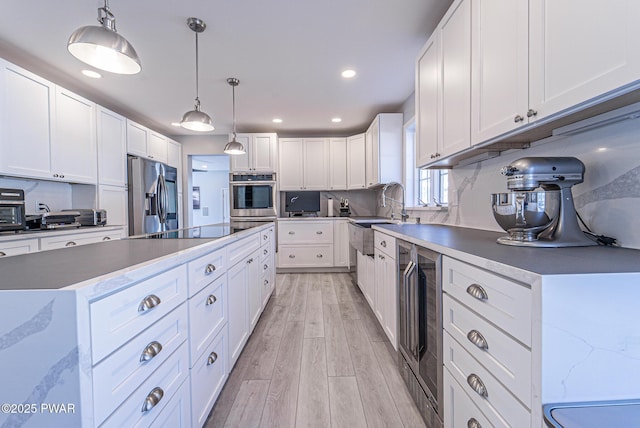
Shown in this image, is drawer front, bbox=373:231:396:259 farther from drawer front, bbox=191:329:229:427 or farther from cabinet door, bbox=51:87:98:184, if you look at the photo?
cabinet door, bbox=51:87:98:184

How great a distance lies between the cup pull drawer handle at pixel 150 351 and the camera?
840 mm

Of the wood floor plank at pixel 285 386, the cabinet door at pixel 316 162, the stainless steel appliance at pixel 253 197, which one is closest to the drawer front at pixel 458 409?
the wood floor plank at pixel 285 386

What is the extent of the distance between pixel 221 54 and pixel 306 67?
80cm

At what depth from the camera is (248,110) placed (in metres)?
3.93

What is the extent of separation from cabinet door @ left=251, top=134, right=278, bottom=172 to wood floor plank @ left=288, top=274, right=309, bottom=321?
1.95 m

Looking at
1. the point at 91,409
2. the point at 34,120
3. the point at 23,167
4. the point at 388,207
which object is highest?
the point at 34,120

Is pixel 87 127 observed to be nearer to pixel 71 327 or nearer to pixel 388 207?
pixel 71 327

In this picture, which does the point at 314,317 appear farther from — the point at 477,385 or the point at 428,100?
the point at 428,100

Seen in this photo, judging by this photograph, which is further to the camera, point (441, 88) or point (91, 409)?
point (441, 88)

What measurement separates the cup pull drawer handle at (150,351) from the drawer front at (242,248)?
81 cm

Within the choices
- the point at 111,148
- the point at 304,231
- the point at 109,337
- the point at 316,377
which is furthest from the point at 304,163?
the point at 109,337

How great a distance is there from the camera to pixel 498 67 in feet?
4.18

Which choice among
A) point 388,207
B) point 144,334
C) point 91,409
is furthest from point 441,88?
point 388,207

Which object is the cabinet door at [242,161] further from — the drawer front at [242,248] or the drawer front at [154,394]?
the drawer front at [154,394]
